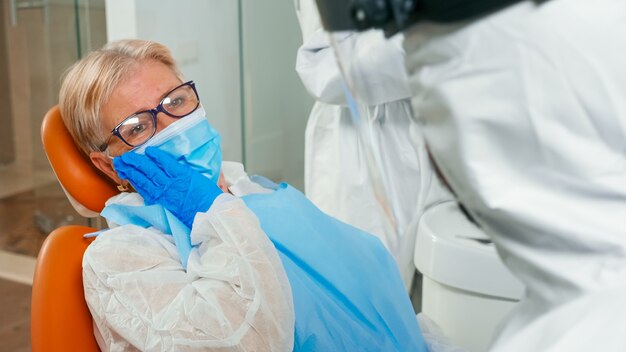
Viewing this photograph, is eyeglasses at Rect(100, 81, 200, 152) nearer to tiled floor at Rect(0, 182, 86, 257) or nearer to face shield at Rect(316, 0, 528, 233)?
face shield at Rect(316, 0, 528, 233)

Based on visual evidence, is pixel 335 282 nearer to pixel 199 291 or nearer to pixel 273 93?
pixel 199 291

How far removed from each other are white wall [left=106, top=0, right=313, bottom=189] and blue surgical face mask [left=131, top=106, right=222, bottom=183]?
0.91 meters

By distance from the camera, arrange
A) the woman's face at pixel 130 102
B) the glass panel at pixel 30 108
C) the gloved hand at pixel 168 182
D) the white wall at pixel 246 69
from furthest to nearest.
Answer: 1. the glass panel at pixel 30 108
2. the white wall at pixel 246 69
3. the woman's face at pixel 130 102
4. the gloved hand at pixel 168 182

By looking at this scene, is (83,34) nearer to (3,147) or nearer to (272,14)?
(272,14)

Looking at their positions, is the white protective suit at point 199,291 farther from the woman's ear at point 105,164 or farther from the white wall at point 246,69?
the white wall at point 246,69

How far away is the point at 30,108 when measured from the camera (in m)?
3.71

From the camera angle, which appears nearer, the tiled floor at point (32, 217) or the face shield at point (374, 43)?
the face shield at point (374, 43)

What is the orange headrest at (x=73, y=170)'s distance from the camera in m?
1.44

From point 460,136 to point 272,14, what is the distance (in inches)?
81.6

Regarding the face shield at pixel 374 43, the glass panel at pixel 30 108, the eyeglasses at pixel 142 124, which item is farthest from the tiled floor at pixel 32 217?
the face shield at pixel 374 43

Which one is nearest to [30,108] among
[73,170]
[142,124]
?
[73,170]

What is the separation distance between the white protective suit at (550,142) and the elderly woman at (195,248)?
26.3 inches

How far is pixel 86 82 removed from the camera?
55.6 inches

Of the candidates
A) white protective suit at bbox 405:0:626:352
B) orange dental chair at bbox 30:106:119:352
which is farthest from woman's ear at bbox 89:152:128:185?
white protective suit at bbox 405:0:626:352
